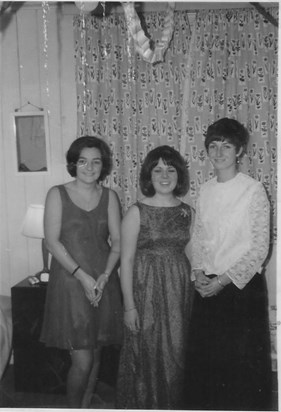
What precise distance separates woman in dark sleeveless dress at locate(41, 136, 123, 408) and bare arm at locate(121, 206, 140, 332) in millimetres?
104

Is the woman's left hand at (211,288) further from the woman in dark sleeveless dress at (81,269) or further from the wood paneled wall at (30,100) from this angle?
the wood paneled wall at (30,100)

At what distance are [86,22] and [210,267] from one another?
1444 millimetres

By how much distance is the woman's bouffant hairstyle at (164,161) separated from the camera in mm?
1680

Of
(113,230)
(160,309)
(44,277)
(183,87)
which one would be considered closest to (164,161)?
(113,230)

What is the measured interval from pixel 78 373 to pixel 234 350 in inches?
25.4

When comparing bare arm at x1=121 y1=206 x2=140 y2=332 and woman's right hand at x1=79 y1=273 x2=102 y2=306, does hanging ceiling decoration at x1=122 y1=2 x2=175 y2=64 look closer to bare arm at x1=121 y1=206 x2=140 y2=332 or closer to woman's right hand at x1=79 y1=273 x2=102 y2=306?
bare arm at x1=121 y1=206 x2=140 y2=332

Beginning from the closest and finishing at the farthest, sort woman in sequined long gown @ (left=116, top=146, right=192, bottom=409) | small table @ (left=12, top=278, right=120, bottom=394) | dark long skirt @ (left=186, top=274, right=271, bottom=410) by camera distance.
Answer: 1. dark long skirt @ (left=186, top=274, right=271, bottom=410)
2. woman in sequined long gown @ (left=116, top=146, right=192, bottom=409)
3. small table @ (left=12, top=278, right=120, bottom=394)

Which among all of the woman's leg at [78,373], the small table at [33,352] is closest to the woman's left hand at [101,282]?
the woman's leg at [78,373]

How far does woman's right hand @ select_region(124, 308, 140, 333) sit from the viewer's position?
1654 millimetres

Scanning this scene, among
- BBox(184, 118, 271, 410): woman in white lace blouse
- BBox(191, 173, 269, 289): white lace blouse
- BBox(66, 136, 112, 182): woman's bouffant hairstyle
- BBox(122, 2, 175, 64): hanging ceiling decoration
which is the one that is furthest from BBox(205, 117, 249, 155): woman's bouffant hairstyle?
BBox(66, 136, 112, 182): woman's bouffant hairstyle

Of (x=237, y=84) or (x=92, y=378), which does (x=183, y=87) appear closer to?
(x=237, y=84)

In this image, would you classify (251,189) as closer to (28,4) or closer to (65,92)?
(65,92)

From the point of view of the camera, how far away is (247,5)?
2.14 m

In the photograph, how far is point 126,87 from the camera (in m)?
2.26
